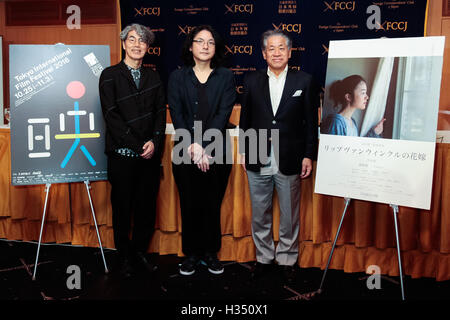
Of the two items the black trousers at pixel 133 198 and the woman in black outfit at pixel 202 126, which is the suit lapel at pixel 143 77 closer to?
the woman in black outfit at pixel 202 126

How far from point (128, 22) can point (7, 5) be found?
5.91 feet

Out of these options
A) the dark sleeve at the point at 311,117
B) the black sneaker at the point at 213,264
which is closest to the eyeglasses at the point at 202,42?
the dark sleeve at the point at 311,117

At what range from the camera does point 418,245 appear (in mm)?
2492

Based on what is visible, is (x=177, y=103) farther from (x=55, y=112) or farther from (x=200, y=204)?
(x=55, y=112)

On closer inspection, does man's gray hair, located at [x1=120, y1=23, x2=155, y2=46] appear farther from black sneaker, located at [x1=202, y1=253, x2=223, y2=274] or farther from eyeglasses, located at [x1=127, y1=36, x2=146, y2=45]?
black sneaker, located at [x1=202, y1=253, x2=223, y2=274]

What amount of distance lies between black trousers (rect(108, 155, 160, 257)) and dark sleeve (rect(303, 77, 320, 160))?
1049mm

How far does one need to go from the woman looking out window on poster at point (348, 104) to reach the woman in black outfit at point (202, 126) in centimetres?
65

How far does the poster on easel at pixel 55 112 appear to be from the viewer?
236 centimetres

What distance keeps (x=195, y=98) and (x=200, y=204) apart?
0.73 metres

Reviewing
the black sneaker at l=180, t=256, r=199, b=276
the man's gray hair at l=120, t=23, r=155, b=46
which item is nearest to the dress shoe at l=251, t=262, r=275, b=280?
the black sneaker at l=180, t=256, r=199, b=276

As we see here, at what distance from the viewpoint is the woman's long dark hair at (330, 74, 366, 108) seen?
2127 millimetres

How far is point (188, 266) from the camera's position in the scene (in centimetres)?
250
